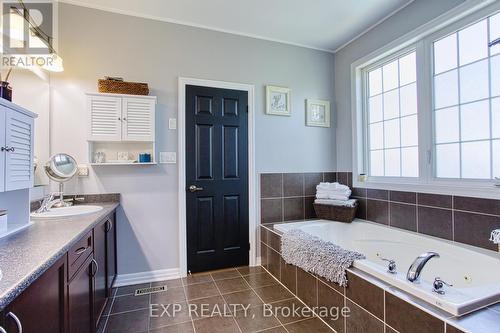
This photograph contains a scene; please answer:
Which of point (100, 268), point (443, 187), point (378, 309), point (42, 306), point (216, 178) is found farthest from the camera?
point (216, 178)

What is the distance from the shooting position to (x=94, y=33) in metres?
2.30

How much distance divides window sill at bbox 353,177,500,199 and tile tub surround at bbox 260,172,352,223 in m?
0.49

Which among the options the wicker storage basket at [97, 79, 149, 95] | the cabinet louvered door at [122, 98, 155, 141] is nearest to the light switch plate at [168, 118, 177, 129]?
the cabinet louvered door at [122, 98, 155, 141]

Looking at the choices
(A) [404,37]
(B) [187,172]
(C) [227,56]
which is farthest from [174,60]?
(A) [404,37]

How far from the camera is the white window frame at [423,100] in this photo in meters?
1.83

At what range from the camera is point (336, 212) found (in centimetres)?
279

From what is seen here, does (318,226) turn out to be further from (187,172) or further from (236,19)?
(236,19)

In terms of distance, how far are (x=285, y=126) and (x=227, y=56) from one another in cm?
104

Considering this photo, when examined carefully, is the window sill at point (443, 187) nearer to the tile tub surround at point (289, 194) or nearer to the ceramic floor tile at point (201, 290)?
the tile tub surround at point (289, 194)

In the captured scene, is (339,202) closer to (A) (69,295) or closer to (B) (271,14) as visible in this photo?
(B) (271,14)

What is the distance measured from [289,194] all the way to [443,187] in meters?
1.48

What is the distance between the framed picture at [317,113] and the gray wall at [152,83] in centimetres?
21

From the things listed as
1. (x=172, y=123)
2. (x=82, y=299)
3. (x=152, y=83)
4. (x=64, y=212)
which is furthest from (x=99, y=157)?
(x=82, y=299)

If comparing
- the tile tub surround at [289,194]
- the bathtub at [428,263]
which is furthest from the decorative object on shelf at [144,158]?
the bathtub at [428,263]
